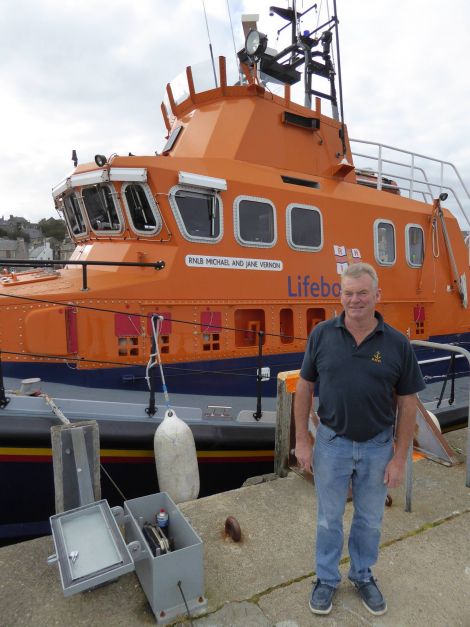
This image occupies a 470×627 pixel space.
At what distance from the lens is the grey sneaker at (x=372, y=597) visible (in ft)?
6.13

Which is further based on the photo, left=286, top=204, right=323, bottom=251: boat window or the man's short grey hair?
left=286, top=204, right=323, bottom=251: boat window

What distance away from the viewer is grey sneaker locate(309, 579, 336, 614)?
187 centimetres

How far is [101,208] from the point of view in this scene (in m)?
4.36

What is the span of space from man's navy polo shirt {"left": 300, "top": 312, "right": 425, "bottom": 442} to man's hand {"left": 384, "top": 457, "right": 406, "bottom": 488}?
164 millimetres

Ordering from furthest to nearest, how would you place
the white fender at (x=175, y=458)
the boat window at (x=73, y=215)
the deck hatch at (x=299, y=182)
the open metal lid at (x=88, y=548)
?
1. the deck hatch at (x=299, y=182)
2. the boat window at (x=73, y=215)
3. the white fender at (x=175, y=458)
4. the open metal lid at (x=88, y=548)

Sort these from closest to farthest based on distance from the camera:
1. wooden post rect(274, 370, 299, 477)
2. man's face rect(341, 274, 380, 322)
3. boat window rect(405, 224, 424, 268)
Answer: man's face rect(341, 274, 380, 322), wooden post rect(274, 370, 299, 477), boat window rect(405, 224, 424, 268)

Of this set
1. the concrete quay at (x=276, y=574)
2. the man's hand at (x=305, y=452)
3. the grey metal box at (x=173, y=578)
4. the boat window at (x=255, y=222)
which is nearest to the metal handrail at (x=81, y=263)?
the boat window at (x=255, y=222)

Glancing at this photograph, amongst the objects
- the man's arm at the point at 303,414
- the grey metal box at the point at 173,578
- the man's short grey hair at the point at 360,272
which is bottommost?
the grey metal box at the point at 173,578

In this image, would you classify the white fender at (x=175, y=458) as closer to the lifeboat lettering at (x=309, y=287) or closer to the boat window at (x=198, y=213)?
the boat window at (x=198, y=213)

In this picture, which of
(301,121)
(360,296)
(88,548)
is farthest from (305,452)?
(301,121)

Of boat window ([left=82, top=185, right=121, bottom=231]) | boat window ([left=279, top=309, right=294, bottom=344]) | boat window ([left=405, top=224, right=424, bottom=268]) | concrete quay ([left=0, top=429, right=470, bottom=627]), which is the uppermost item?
boat window ([left=82, top=185, right=121, bottom=231])

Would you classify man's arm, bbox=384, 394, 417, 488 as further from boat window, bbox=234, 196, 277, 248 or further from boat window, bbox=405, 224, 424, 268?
boat window, bbox=405, 224, 424, 268

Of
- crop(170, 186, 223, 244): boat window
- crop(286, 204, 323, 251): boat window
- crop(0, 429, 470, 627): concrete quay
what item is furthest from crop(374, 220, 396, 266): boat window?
crop(0, 429, 470, 627): concrete quay

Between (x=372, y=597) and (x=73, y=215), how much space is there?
4.51 meters
